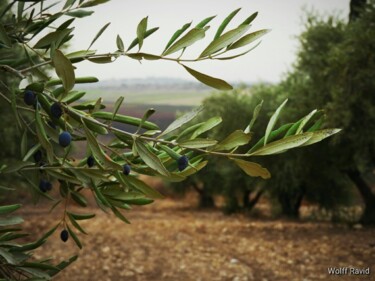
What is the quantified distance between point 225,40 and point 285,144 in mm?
517

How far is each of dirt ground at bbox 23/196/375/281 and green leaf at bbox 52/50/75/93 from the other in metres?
4.78

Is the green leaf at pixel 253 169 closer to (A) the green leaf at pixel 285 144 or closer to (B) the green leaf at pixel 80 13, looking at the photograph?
(A) the green leaf at pixel 285 144

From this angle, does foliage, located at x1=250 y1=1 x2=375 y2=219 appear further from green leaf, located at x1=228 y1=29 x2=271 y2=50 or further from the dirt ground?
green leaf, located at x1=228 y1=29 x2=271 y2=50

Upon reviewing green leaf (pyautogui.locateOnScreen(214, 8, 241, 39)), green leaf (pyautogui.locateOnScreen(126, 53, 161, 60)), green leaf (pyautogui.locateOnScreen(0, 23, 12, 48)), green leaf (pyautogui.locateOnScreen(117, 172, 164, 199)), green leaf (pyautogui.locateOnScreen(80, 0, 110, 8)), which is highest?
green leaf (pyautogui.locateOnScreen(80, 0, 110, 8))

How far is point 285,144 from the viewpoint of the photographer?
190cm

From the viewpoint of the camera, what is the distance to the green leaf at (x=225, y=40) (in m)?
1.95

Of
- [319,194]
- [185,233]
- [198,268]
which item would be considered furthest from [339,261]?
[319,194]

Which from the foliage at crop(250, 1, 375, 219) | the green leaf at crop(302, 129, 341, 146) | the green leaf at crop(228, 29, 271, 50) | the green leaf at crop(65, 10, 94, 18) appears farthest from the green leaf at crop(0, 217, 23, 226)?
the foliage at crop(250, 1, 375, 219)

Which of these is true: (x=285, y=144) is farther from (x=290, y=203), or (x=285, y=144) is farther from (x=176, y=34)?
(x=290, y=203)

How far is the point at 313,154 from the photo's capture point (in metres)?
16.8

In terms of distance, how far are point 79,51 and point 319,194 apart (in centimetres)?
2079

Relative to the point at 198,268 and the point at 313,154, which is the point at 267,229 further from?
the point at 313,154

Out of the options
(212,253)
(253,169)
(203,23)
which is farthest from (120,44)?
(212,253)

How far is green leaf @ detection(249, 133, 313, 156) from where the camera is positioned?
1854mm
